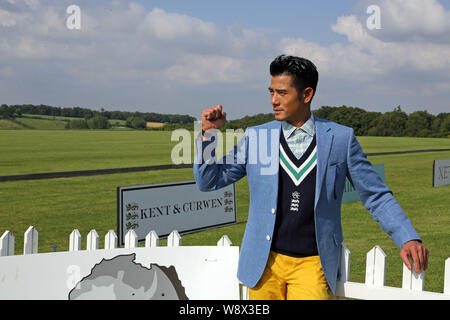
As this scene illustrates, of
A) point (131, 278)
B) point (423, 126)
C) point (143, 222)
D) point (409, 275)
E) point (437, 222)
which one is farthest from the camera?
point (423, 126)

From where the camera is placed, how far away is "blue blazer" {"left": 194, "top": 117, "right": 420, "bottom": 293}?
→ 2.46m

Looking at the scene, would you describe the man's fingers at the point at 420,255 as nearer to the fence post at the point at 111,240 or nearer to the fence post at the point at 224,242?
the fence post at the point at 224,242

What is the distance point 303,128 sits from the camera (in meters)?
2.57

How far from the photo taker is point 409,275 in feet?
9.23

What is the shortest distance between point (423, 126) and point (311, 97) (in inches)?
3044

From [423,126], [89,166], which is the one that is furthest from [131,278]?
[423,126]

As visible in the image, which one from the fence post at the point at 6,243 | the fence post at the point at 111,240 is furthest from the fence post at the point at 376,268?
the fence post at the point at 6,243

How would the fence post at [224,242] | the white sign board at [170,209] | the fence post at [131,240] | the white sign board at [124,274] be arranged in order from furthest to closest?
the white sign board at [170,209]
the fence post at [131,240]
the fence post at [224,242]
the white sign board at [124,274]

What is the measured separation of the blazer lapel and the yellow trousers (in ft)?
1.05

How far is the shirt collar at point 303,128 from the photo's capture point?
257 centimetres

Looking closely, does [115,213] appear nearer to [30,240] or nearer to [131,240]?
[30,240]

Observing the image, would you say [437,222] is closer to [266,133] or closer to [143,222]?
[143,222]

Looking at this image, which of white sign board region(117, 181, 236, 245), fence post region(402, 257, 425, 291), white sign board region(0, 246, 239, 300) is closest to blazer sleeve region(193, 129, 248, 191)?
white sign board region(0, 246, 239, 300)

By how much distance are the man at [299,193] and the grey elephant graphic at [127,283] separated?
680 millimetres
